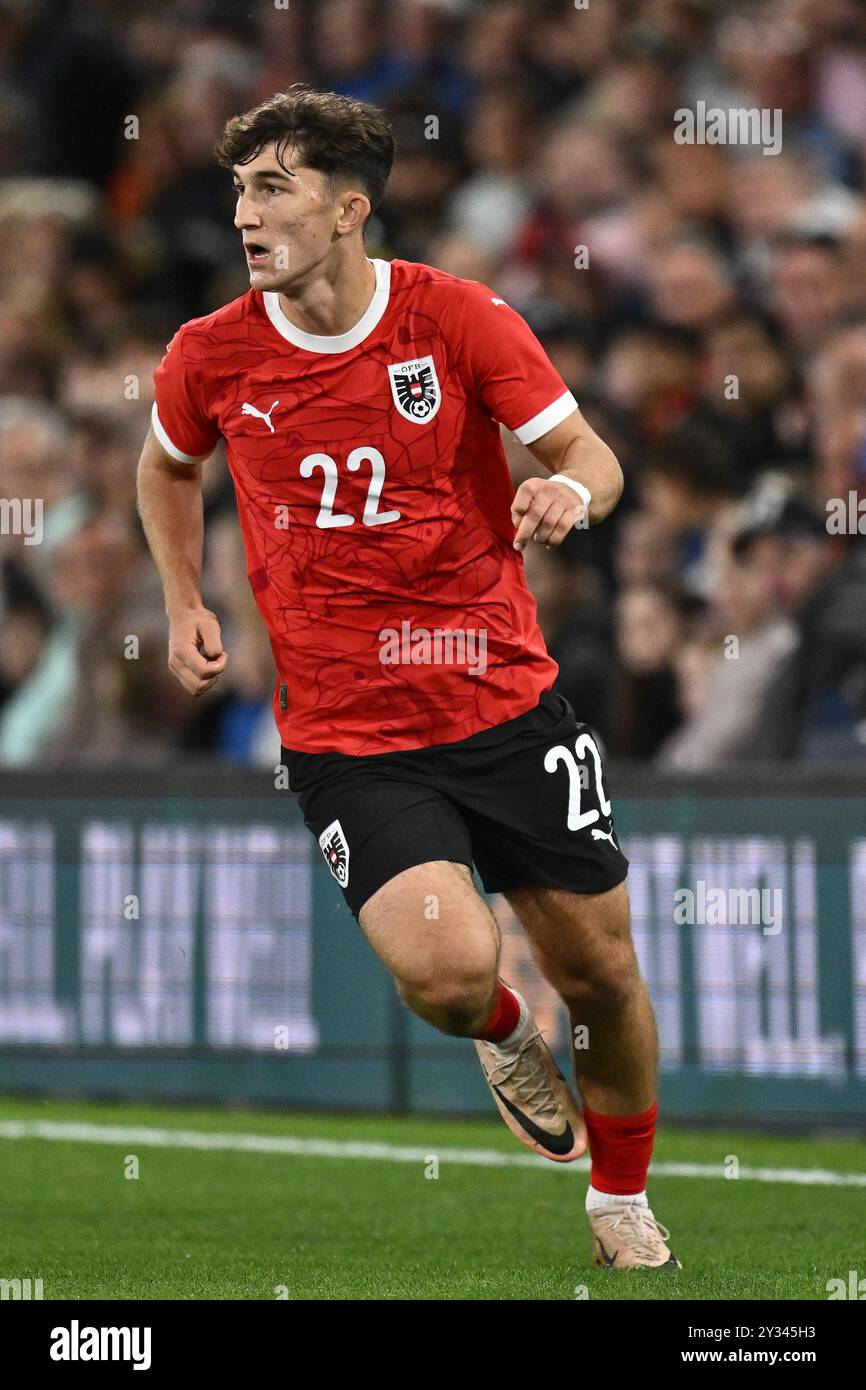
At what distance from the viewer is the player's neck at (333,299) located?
5.38 metres

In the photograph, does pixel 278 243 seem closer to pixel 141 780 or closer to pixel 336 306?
pixel 336 306

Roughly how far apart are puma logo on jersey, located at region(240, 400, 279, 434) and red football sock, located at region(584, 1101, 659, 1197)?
6.09 feet

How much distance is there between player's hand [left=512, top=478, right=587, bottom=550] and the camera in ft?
15.9

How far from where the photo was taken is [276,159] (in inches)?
211

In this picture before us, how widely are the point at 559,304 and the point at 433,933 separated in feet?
21.1

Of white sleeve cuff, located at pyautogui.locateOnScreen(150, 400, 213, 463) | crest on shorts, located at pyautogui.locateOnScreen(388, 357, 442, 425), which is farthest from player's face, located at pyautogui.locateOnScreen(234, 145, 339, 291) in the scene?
white sleeve cuff, located at pyautogui.locateOnScreen(150, 400, 213, 463)

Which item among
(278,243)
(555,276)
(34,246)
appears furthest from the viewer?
(34,246)

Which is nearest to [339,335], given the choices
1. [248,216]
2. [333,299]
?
[333,299]

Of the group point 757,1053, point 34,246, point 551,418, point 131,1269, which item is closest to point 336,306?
point 551,418

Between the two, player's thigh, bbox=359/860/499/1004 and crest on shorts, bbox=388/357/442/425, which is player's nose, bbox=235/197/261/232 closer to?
crest on shorts, bbox=388/357/442/425

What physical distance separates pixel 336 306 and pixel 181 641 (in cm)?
86

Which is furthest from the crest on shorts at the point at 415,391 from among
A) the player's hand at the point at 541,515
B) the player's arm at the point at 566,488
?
the player's hand at the point at 541,515

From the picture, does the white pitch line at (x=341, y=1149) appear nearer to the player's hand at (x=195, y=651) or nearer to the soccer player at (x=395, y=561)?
the soccer player at (x=395, y=561)

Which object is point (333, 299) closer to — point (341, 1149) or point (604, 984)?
point (604, 984)
